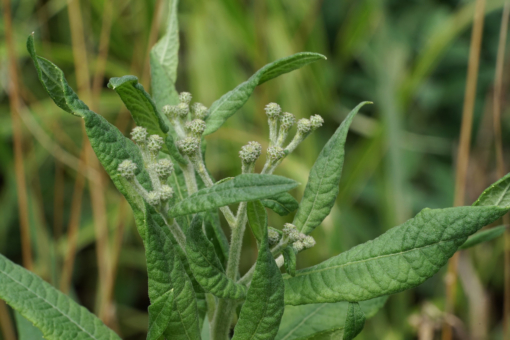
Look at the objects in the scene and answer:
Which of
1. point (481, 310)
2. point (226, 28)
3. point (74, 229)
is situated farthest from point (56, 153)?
point (481, 310)

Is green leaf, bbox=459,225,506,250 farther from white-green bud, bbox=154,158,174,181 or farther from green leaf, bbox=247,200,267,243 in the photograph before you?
white-green bud, bbox=154,158,174,181

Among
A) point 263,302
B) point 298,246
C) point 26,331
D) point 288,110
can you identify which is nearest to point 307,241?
point 298,246

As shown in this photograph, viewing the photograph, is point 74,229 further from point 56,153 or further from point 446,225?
point 446,225

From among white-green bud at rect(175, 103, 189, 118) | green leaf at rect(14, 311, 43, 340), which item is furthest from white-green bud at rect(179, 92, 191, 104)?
green leaf at rect(14, 311, 43, 340)

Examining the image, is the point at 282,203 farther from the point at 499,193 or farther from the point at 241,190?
the point at 499,193

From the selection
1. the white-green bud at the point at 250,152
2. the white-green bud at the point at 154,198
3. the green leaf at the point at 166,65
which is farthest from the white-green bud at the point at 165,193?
the green leaf at the point at 166,65

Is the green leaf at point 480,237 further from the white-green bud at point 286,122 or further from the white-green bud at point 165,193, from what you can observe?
the white-green bud at point 165,193
